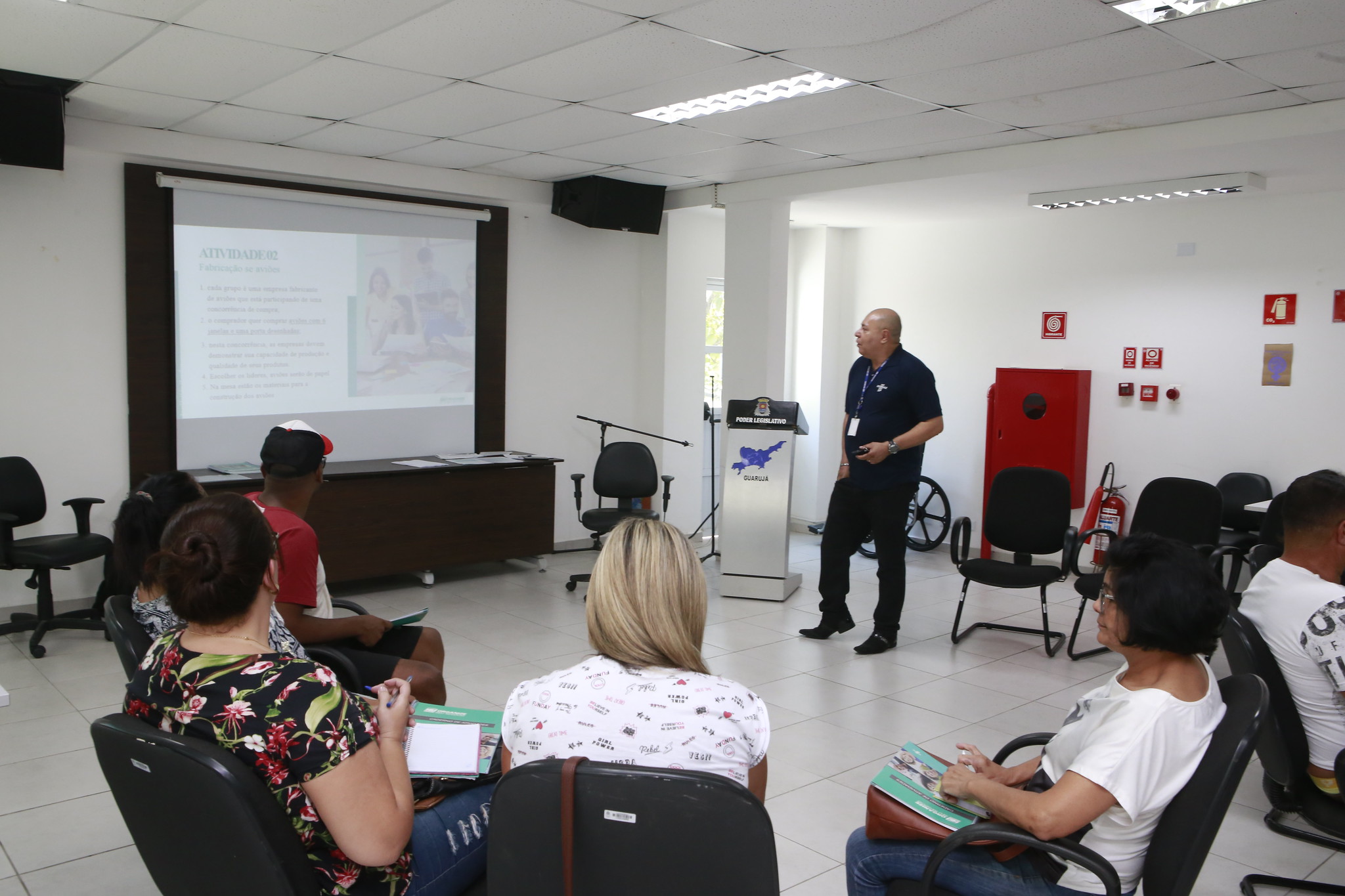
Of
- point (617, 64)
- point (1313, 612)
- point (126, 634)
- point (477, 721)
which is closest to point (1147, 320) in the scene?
point (617, 64)

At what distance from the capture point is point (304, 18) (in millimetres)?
3457

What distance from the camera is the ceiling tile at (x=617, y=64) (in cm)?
362

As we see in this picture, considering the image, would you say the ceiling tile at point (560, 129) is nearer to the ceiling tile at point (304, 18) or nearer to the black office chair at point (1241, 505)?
the ceiling tile at point (304, 18)

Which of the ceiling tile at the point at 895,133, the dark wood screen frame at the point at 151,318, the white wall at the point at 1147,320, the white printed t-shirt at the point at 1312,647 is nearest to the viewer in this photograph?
the white printed t-shirt at the point at 1312,647

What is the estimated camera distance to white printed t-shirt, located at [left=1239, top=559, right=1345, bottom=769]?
243 centimetres

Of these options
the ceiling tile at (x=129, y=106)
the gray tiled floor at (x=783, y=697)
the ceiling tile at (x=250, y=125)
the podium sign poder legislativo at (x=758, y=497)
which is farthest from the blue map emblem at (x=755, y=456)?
the ceiling tile at (x=129, y=106)

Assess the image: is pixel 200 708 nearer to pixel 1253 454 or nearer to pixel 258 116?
pixel 258 116

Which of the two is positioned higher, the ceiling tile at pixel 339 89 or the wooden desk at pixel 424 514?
the ceiling tile at pixel 339 89

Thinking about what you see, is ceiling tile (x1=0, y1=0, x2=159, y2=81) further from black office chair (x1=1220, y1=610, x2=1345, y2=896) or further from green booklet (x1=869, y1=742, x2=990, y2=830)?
black office chair (x1=1220, y1=610, x2=1345, y2=896)

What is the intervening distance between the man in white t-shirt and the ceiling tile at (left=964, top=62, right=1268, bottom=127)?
2.00 meters

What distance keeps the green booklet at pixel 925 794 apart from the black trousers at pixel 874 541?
2.89 metres

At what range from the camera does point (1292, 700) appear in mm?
2539

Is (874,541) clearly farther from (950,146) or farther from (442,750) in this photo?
(442,750)

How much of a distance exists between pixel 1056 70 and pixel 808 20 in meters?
1.15
